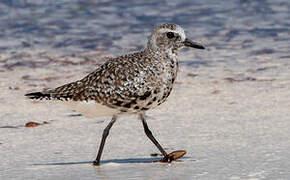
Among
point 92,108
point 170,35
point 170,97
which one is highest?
point 170,35

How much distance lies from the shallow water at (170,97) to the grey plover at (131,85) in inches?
21.8

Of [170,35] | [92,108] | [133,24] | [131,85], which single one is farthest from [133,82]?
[133,24]

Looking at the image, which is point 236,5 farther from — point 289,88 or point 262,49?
point 289,88

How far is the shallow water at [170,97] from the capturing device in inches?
284

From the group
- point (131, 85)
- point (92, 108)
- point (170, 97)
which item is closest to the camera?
point (131, 85)

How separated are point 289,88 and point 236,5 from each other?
7468 mm

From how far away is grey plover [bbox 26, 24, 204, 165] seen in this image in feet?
23.3

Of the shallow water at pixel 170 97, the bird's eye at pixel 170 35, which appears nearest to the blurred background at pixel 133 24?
the shallow water at pixel 170 97

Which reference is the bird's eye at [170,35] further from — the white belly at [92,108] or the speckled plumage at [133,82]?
the white belly at [92,108]

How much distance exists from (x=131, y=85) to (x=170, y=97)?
125 inches

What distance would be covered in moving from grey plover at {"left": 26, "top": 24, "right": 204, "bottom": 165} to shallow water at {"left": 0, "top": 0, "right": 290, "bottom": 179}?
55 centimetres

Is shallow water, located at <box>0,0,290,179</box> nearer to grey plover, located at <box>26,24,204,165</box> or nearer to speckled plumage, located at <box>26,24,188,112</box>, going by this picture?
grey plover, located at <box>26,24,204,165</box>

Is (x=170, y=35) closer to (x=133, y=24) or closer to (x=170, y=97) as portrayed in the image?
(x=170, y=97)

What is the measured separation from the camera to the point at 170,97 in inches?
402
